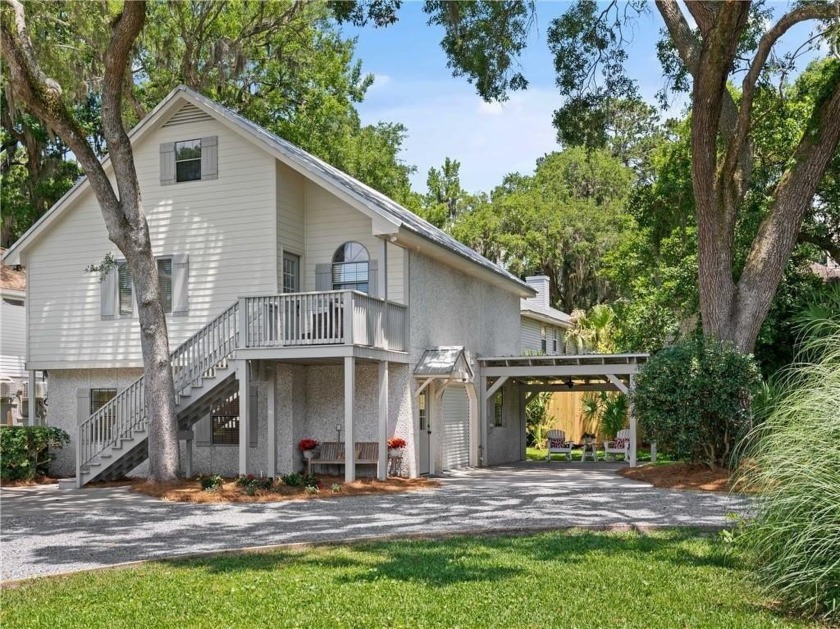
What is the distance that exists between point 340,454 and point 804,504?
1379cm

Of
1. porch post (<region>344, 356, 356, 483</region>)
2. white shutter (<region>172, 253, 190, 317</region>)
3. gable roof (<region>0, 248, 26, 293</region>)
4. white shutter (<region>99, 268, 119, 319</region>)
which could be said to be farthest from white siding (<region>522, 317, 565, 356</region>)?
gable roof (<region>0, 248, 26, 293</region>)

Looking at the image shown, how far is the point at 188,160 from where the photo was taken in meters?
20.8

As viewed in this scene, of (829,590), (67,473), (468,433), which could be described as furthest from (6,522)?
(468,433)

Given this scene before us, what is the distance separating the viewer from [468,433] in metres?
23.5

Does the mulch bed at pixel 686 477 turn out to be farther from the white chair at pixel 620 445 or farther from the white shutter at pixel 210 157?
the white shutter at pixel 210 157

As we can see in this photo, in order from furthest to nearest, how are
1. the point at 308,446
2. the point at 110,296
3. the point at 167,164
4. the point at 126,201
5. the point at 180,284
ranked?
the point at 110,296 → the point at 167,164 → the point at 180,284 → the point at 308,446 → the point at 126,201

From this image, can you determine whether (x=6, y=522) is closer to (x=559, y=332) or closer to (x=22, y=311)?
(x=22, y=311)

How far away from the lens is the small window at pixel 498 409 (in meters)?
25.2

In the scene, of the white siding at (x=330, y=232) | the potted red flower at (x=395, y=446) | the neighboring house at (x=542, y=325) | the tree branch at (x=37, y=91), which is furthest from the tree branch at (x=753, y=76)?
the neighboring house at (x=542, y=325)

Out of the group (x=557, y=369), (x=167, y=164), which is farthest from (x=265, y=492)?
(x=557, y=369)

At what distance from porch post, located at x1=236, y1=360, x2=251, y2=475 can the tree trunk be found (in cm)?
128

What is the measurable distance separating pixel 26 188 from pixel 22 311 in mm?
5761

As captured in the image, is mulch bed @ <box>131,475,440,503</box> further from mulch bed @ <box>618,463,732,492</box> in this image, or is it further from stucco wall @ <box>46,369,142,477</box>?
mulch bed @ <box>618,463,732,492</box>

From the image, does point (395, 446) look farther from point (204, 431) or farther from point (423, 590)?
point (423, 590)
